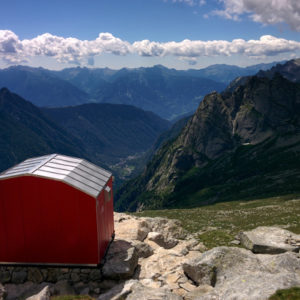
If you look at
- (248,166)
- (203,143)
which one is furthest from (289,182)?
(203,143)

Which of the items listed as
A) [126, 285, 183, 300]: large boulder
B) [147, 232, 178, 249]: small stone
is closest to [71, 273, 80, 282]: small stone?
[126, 285, 183, 300]: large boulder

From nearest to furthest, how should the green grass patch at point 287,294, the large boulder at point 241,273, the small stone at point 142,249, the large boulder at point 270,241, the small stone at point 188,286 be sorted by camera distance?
the green grass patch at point 287,294
the large boulder at point 241,273
the small stone at point 188,286
the large boulder at point 270,241
the small stone at point 142,249

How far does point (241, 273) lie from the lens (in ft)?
53.2

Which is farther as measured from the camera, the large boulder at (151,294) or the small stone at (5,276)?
the small stone at (5,276)

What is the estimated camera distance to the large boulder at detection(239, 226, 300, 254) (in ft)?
68.4

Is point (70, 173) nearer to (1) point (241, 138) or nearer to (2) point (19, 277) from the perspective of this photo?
(2) point (19, 277)

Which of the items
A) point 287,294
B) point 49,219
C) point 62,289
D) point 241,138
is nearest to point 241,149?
point 241,138

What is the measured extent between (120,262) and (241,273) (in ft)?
25.3

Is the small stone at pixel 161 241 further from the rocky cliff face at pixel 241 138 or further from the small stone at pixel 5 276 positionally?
the rocky cliff face at pixel 241 138

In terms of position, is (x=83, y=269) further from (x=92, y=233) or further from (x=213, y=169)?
(x=213, y=169)

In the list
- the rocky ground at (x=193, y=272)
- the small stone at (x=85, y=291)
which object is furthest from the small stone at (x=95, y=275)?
the small stone at (x=85, y=291)

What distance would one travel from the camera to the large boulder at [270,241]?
68.4 feet

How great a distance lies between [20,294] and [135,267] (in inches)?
288

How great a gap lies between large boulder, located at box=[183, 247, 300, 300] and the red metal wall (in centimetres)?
674
